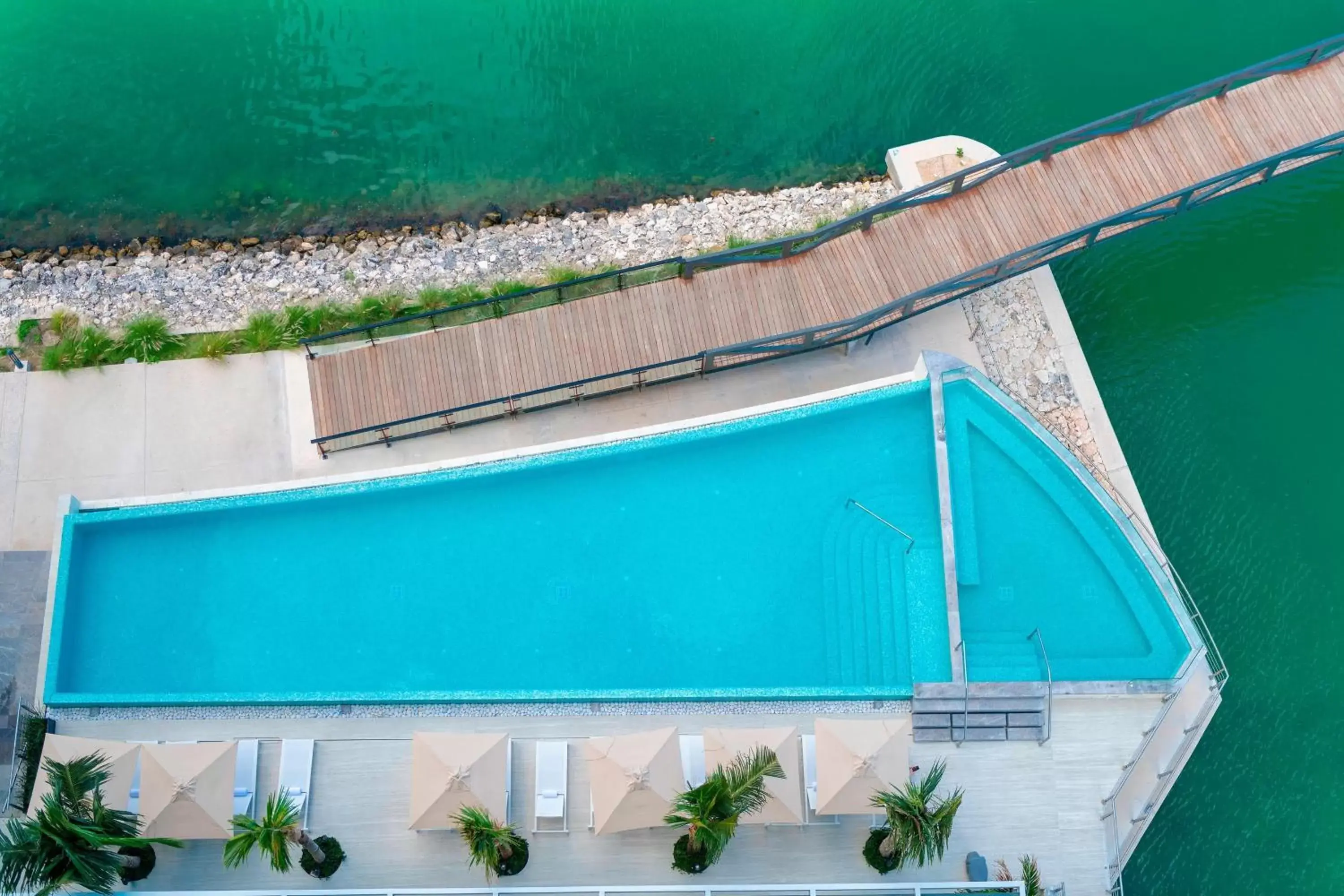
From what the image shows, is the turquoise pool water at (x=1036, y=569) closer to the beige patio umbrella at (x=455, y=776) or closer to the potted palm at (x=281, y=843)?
the beige patio umbrella at (x=455, y=776)

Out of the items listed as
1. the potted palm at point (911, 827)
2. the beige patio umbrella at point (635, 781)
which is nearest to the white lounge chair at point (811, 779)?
the potted palm at point (911, 827)

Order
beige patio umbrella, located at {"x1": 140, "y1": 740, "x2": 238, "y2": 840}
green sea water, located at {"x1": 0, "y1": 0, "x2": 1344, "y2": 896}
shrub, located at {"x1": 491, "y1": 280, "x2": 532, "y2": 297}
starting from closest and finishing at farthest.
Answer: beige patio umbrella, located at {"x1": 140, "y1": 740, "x2": 238, "y2": 840}
shrub, located at {"x1": 491, "y1": 280, "x2": 532, "y2": 297}
green sea water, located at {"x1": 0, "y1": 0, "x2": 1344, "y2": 896}

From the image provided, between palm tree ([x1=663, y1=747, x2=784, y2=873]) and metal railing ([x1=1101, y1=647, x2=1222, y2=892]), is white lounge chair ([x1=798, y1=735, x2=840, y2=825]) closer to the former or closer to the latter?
palm tree ([x1=663, y1=747, x2=784, y2=873])

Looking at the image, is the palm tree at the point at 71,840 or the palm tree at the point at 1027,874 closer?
the palm tree at the point at 71,840

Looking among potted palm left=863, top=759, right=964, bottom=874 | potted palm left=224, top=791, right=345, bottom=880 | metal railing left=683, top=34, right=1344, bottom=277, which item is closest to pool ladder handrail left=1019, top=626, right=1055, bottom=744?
potted palm left=863, top=759, right=964, bottom=874

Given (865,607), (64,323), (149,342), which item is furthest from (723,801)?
(64,323)
